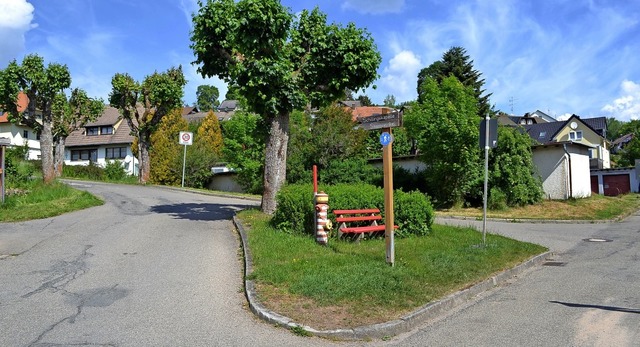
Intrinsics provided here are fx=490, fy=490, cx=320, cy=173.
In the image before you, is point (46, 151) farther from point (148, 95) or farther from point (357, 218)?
point (357, 218)

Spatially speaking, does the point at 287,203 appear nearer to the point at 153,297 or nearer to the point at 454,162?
the point at 153,297

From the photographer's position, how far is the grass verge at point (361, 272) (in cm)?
631

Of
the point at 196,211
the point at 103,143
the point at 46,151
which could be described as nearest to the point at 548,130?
the point at 103,143

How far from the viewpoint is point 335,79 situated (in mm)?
14992

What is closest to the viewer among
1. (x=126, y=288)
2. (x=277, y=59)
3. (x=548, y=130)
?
(x=126, y=288)

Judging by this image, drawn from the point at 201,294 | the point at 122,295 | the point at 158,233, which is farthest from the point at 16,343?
the point at 158,233

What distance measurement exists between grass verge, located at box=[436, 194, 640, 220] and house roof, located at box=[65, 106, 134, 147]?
48.2 meters

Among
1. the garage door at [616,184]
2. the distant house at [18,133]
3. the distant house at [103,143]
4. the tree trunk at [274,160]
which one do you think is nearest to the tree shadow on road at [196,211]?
the tree trunk at [274,160]

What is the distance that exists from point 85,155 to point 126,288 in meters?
63.2

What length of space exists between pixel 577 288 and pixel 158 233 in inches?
391

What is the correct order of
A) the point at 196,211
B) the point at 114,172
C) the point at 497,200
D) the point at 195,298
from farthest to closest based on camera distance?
the point at 114,172 < the point at 497,200 < the point at 196,211 < the point at 195,298

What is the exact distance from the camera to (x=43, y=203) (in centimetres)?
1862

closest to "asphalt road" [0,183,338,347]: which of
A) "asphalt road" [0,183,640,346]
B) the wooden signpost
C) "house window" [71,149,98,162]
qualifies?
"asphalt road" [0,183,640,346]

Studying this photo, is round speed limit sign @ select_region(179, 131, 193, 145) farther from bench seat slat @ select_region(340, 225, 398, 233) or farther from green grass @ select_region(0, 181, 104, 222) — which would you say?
bench seat slat @ select_region(340, 225, 398, 233)
